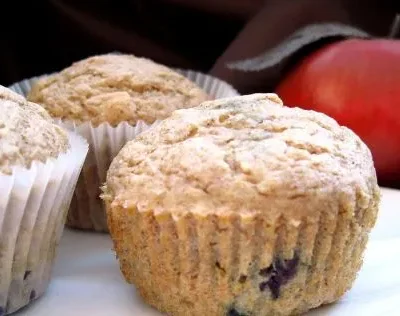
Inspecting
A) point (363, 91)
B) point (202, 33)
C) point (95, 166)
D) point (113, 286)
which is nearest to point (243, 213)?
point (113, 286)

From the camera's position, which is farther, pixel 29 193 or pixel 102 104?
pixel 102 104

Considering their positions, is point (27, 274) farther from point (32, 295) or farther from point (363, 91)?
point (363, 91)

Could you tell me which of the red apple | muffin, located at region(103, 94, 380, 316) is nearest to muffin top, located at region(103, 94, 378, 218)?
muffin, located at region(103, 94, 380, 316)

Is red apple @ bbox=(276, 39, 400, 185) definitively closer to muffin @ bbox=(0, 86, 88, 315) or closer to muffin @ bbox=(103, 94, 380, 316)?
muffin @ bbox=(103, 94, 380, 316)

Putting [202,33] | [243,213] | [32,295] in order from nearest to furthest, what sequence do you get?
[243,213]
[32,295]
[202,33]

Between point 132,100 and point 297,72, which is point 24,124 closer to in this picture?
point 132,100

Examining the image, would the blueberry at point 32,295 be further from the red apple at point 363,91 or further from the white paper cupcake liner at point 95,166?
the red apple at point 363,91
